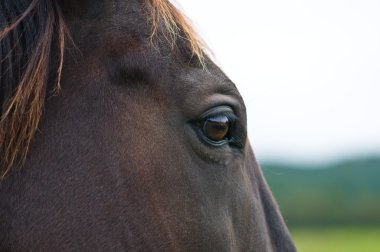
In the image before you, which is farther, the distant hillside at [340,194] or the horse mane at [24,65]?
the distant hillside at [340,194]

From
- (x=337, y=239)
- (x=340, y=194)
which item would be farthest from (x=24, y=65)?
(x=340, y=194)

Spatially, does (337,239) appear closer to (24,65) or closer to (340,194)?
(340,194)

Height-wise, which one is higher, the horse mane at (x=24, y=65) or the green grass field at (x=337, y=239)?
the green grass field at (x=337, y=239)

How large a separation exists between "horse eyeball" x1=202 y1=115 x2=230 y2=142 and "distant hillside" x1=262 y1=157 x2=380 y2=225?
2837cm

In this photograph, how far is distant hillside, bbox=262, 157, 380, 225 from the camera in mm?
31781

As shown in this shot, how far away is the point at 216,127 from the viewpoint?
2.64 metres

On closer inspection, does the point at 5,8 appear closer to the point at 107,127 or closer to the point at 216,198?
the point at 107,127

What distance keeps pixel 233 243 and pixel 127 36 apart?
88 centimetres

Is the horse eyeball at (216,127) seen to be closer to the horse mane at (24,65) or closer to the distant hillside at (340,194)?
the horse mane at (24,65)

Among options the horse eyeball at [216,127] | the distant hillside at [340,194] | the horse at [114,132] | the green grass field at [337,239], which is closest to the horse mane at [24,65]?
the horse at [114,132]

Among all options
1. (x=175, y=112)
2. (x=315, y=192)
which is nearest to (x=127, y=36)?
(x=175, y=112)

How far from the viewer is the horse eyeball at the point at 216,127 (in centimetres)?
262

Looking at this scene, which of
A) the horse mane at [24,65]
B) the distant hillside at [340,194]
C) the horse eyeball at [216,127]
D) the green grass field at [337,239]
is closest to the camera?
the horse mane at [24,65]

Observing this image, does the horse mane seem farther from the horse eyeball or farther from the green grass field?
the green grass field
